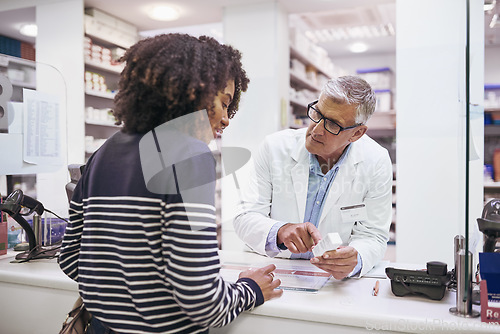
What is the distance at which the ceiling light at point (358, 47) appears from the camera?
25.2 feet

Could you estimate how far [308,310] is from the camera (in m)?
1.29

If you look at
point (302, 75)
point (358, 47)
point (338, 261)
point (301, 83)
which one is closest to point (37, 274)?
point (338, 261)

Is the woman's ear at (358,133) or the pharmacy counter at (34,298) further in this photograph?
the woman's ear at (358,133)

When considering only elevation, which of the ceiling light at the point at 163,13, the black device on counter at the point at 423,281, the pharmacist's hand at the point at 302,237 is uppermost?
the ceiling light at the point at 163,13

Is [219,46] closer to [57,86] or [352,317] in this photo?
[352,317]

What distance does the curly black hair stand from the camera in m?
1.02

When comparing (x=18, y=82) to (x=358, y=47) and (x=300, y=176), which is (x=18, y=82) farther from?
(x=358, y=47)

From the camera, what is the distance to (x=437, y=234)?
3697 millimetres

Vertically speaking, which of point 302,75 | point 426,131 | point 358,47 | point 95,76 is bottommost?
point 426,131

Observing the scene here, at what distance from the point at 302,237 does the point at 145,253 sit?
807 millimetres

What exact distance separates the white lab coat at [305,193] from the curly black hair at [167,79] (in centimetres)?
92

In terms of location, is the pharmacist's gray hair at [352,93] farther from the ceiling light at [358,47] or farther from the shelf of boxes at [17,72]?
the ceiling light at [358,47]

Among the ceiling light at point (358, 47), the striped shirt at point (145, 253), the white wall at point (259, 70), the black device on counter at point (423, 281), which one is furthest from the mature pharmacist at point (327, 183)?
the ceiling light at point (358, 47)

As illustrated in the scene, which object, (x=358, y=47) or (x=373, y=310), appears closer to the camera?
(x=373, y=310)
